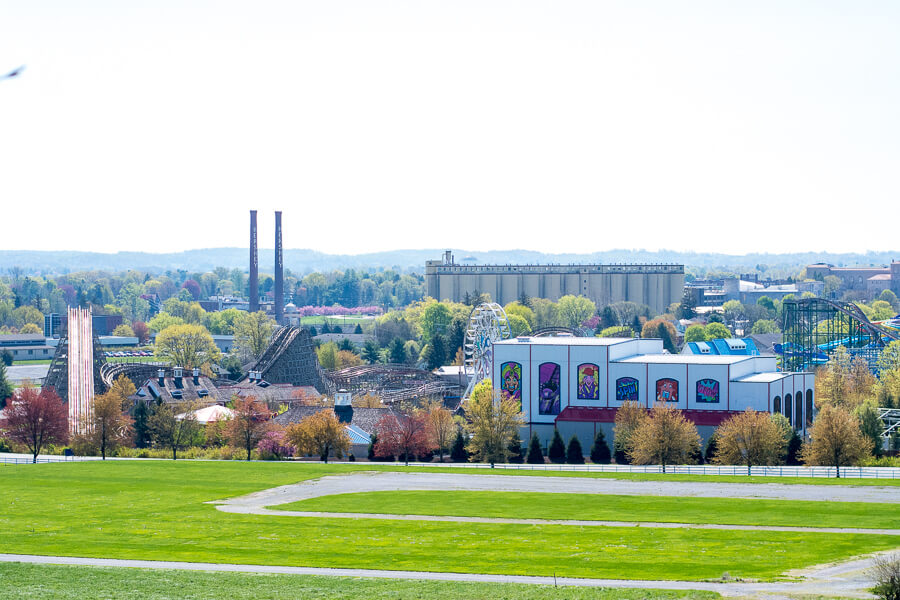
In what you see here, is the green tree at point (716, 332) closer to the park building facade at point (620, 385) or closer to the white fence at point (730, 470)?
the park building facade at point (620, 385)

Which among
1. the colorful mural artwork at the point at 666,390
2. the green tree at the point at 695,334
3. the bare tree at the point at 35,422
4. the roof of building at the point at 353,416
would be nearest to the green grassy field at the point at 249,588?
the bare tree at the point at 35,422

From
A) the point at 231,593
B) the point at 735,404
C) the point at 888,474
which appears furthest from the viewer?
the point at 735,404

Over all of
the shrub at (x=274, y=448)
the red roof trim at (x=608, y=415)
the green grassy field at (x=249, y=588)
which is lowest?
the shrub at (x=274, y=448)

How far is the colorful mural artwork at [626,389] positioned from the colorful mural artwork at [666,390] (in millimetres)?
1884

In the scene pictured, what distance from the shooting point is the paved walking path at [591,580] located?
3909 cm

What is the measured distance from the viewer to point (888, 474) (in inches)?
2840

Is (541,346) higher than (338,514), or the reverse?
(541,346)

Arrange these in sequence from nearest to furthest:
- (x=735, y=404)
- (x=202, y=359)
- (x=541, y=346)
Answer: (x=735, y=404), (x=541, y=346), (x=202, y=359)

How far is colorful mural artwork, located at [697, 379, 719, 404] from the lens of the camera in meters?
95.7

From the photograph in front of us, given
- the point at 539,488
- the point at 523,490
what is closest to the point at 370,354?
the point at 539,488

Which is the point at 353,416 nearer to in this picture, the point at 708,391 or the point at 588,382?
the point at 588,382

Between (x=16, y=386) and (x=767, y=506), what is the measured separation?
109m

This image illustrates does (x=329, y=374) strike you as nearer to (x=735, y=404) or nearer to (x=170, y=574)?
Result: (x=735, y=404)

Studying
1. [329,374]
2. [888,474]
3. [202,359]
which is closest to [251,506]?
[888,474]
